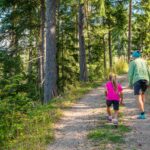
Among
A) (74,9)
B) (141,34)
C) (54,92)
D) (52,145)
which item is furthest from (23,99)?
(141,34)

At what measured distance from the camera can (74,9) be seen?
28703mm

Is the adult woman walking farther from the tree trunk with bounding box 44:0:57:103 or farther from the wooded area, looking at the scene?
the tree trunk with bounding box 44:0:57:103

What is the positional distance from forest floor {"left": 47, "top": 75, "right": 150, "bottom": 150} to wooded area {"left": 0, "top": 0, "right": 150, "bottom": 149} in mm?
1170

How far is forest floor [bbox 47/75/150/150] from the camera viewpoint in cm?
868

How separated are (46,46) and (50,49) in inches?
8.9

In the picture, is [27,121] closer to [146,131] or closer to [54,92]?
[146,131]

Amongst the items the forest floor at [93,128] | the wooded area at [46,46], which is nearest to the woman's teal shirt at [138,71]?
the forest floor at [93,128]

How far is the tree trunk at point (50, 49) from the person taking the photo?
16375 mm

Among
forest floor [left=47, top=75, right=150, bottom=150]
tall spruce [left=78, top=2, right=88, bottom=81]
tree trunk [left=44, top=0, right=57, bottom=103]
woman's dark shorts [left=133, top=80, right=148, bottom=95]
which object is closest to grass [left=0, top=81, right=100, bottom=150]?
forest floor [left=47, top=75, right=150, bottom=150]

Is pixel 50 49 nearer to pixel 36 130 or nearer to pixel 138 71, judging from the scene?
pixel 138 71

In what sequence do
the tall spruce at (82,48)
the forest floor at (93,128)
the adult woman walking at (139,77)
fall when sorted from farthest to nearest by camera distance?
1. the tall spruce at (82,48)
2. the adult woman walking at (139,77)
3. the forest floor at (93,128)

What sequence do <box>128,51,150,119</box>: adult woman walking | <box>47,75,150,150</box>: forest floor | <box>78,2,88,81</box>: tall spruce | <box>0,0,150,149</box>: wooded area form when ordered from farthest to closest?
<box>78,2,88,81</box>: tall spruce → <box>128,51,150,119</box>: adult woman walking → <box>0,0,150,149</box>: wooded area → <box>47,75,150,150</box>: forest floor

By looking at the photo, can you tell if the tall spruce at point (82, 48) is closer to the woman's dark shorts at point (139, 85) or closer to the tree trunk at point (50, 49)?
the tree trunk at point (50, 49)

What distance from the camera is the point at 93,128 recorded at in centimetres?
1030
